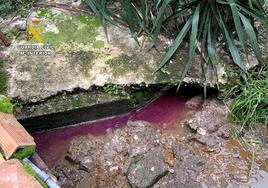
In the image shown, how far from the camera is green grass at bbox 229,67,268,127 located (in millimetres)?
3258

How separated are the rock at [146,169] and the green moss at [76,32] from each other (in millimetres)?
1097

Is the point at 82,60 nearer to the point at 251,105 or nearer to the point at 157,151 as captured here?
the point at 157,151

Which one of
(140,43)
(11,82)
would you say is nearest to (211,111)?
(140,43)

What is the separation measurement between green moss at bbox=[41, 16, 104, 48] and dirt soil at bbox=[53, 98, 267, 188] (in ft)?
2.86

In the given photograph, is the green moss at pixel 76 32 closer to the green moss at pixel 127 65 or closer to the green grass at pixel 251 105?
the green moss at pixel 127 65

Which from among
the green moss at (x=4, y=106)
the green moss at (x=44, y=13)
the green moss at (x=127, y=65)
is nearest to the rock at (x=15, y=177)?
the green moss at (x=4, y=106)

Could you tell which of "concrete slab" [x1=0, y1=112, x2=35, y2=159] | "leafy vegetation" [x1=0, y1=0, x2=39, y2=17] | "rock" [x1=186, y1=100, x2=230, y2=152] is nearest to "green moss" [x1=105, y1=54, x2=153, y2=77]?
"rock" [x1=186, y1=100, x2=230, y2=152]

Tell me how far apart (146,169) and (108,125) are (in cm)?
62

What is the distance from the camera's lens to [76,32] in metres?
3.65

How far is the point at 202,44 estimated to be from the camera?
11.4 feet

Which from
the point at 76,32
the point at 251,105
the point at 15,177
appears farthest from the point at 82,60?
the point at 15,177

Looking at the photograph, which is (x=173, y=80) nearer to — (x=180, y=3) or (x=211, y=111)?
(x=211, y=111)

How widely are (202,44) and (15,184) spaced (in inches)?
81.5

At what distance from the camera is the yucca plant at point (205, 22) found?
10.9 feet
